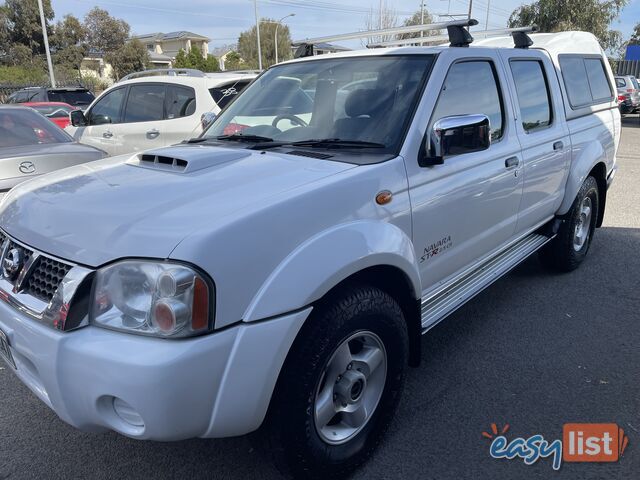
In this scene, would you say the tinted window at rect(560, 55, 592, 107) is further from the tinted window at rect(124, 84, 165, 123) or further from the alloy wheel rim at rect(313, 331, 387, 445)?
the tinted window at rect(124, 84, 165, 123)

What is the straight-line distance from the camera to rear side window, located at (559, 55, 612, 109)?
460 centimetres

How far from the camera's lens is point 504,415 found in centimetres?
287

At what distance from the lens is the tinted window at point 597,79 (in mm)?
5094

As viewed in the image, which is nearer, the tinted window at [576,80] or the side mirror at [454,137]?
the side mirror at [454,137]

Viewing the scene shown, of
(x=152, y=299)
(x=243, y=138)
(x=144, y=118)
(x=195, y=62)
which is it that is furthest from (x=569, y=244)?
(x=195, y=62)

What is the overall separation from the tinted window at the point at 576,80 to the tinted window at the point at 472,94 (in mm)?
1403

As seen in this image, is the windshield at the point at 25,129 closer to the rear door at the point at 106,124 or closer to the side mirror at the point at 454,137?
the rear door at the point at 106,124

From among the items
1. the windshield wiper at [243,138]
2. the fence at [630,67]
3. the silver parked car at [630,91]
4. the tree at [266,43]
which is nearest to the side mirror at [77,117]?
the windshield wiper at [243,138]

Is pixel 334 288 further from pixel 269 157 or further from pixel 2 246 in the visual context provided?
pixel 2 246

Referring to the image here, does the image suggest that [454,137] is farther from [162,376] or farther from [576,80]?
[576,80]

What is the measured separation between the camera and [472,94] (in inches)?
129

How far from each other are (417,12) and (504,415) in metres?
52.4

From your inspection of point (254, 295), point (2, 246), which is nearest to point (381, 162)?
point (254, 295)

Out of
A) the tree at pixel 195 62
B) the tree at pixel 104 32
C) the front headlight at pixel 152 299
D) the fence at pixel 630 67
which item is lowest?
the front headlight at pixel 152 299
